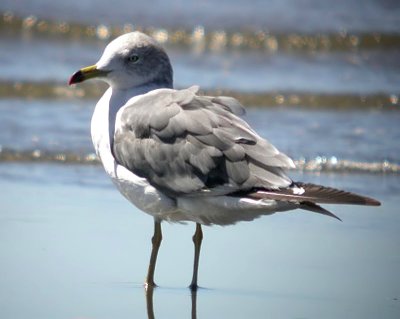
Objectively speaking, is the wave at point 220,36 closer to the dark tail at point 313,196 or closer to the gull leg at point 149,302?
the gull leg at point 149,302

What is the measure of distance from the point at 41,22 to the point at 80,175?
5278 mm

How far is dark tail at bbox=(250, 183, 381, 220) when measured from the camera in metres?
4.59

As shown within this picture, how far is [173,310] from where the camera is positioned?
16.3 ft

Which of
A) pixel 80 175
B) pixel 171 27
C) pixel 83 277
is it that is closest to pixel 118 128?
pixel 83 277

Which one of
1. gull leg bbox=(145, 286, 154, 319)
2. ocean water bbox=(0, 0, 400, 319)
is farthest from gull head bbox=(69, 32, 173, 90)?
gull leg bbox=(145, 286, 154, 319)

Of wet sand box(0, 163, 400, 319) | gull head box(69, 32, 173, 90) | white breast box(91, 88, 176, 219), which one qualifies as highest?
gull head box(69, 32, 173, 90)

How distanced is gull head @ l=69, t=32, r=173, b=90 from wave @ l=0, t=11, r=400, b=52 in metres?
6.18

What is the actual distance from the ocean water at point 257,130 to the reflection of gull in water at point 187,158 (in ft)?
1.20

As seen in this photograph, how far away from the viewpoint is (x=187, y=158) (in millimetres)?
5109

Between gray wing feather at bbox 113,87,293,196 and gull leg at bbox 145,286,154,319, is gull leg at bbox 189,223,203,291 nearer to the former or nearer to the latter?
gull leg at bbox 145,286,154,319

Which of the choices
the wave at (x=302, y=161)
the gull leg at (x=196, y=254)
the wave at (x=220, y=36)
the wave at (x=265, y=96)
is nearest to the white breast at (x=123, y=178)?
the gull leg at (x=196, y=254)

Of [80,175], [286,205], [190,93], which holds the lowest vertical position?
[80,175]

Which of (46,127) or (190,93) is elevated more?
(190,93)

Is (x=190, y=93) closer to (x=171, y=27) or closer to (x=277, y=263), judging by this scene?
(x=277, y=263)
